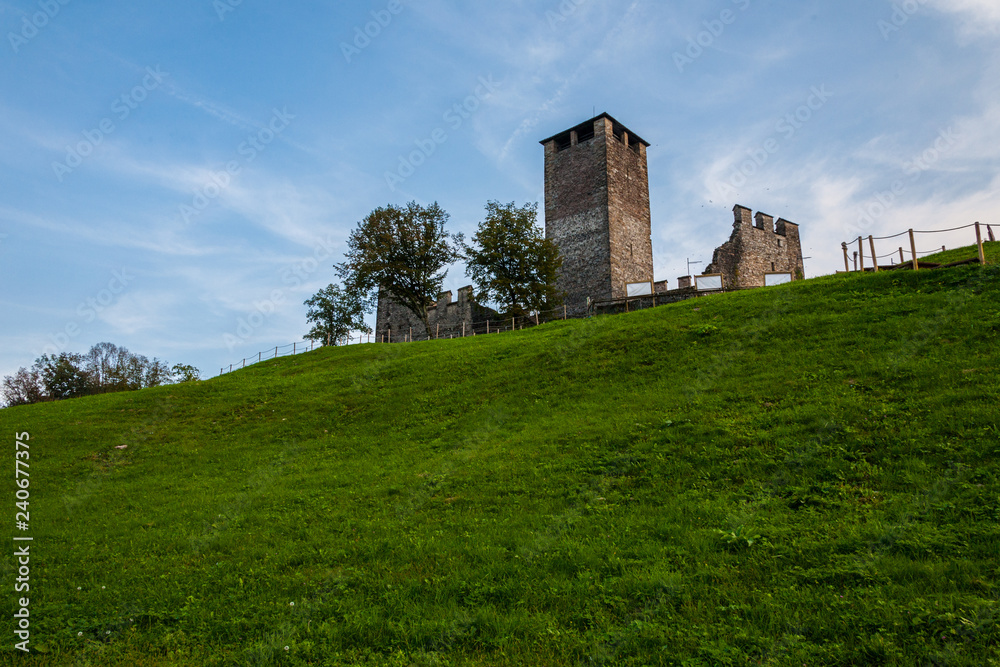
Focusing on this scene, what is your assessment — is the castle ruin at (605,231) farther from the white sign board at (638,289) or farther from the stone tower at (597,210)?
the white sign board at (638,289)

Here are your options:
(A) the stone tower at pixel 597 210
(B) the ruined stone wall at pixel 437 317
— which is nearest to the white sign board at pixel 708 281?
(A) the stone tower at pixel 597 210

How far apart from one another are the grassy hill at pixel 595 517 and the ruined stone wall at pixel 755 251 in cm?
2633

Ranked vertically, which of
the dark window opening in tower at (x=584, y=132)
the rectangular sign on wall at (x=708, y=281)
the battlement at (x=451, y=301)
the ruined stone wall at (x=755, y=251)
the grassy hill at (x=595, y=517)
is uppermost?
the dark window opening in tower at (x=584, y=132)

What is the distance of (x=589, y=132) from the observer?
159ft

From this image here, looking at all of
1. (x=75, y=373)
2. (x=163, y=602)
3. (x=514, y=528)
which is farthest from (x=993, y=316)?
(x=75, y=373)

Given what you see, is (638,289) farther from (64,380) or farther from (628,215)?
(64,380)

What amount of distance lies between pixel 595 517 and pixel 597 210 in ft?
126

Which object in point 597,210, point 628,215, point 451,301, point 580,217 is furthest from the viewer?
point 451,301

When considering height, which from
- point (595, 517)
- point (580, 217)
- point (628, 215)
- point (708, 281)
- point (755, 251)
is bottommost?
point (595, 517)

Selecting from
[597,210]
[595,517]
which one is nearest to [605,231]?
[597,210]

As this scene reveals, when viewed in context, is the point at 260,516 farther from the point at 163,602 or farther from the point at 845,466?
the point at 845,466

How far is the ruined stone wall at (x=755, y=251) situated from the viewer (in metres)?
47.0

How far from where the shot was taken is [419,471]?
13906 mm

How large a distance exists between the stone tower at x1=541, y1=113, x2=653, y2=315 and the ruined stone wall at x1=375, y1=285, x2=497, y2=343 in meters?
7.78
